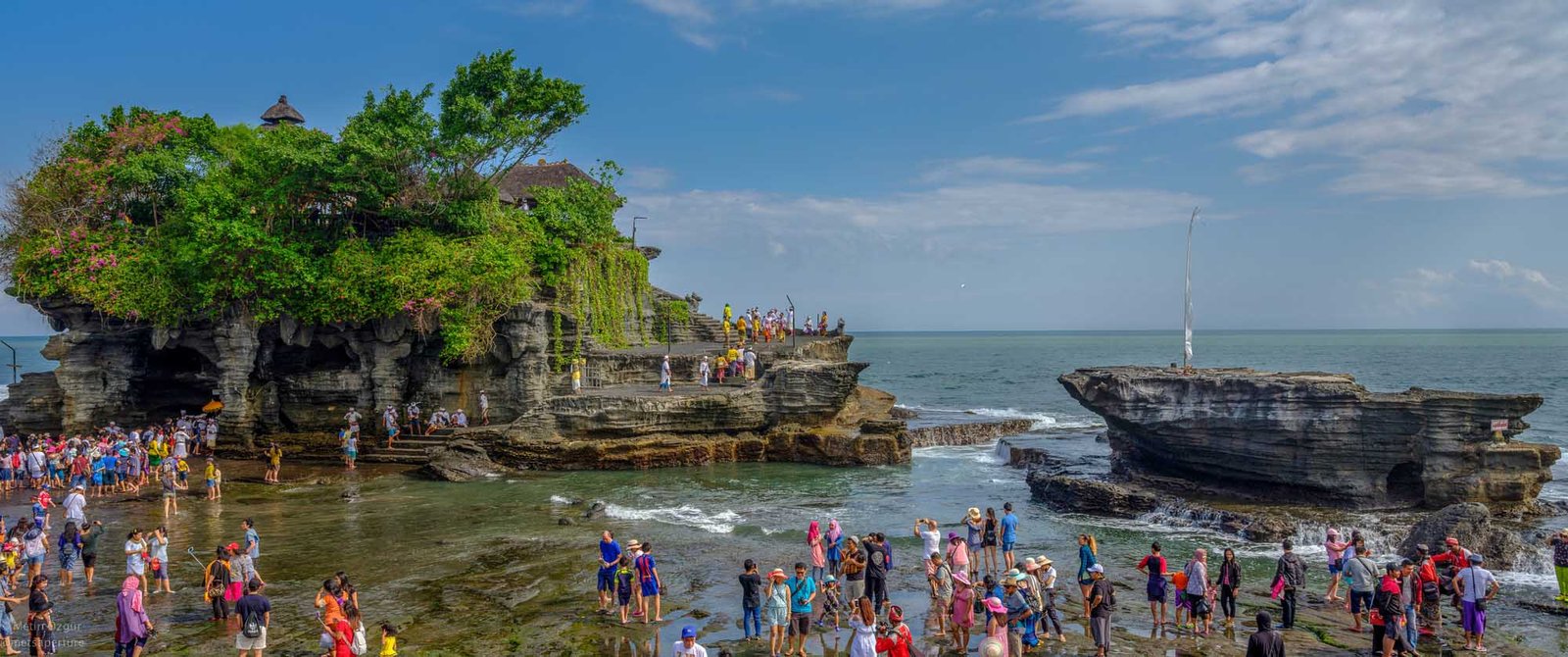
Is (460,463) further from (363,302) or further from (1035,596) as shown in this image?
(1035,596)

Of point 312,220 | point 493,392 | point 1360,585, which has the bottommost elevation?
point 1360,585

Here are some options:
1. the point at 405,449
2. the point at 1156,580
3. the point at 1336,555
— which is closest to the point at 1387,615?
the point at 1156,580

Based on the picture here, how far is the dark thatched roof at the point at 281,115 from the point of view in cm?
4038

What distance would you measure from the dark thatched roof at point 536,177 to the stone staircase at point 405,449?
44.4 ft

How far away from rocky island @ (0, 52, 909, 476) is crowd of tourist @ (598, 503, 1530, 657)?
15.4 meters

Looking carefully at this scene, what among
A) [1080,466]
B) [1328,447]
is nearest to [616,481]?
[1080,466]

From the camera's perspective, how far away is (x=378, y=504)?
2384 cm

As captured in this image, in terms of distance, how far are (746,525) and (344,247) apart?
1914cm

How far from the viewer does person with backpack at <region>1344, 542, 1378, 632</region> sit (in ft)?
46.0

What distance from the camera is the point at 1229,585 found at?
45.3 feet

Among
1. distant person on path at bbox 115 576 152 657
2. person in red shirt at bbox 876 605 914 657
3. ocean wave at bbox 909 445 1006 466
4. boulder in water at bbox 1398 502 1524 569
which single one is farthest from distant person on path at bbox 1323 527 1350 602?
distant person on path at bbox 115 576 152 657

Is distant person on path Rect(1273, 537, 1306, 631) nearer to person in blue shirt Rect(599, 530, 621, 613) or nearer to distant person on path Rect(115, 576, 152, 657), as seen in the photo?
person in blue shirt Rect(599, 530, 621, 613)

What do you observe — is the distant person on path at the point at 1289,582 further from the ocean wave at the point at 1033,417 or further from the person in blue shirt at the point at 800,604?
the ocean wave at the point at 1033,417

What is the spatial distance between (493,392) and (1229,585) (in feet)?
86.6
